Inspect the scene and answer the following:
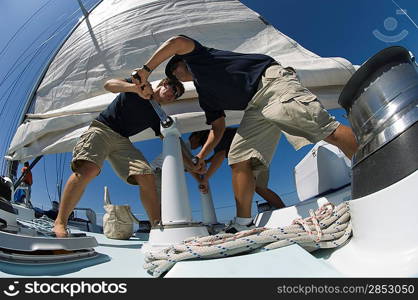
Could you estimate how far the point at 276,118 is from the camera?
2.91 ft

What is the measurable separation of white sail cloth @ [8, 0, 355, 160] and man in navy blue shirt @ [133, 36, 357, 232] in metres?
0.82

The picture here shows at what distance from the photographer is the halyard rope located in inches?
19.0

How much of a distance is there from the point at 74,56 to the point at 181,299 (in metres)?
3.10

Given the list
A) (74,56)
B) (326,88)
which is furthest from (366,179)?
(74,56)

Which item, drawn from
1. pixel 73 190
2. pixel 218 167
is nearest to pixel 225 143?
pixel 218 167

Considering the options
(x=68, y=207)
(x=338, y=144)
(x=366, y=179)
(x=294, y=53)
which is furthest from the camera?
(x=294, y=53)

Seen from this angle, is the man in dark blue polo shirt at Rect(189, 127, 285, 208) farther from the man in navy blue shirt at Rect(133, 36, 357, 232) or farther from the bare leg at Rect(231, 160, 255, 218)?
the bare leg at Rect(231, 160, 255, 218)

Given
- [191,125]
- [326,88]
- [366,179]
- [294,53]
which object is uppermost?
[294,53]

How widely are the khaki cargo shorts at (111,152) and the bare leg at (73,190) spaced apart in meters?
0.03

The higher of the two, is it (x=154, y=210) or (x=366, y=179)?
(x=154, y=210)

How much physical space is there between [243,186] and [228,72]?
45cm

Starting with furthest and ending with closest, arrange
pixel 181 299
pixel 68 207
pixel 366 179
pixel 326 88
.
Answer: pixel 326 88 → pixel 68 207 → pixel 366 179 → pixel 181 299

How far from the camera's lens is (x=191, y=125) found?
155cm

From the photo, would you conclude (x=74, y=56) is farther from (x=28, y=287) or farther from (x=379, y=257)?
(x=379, y=257)
